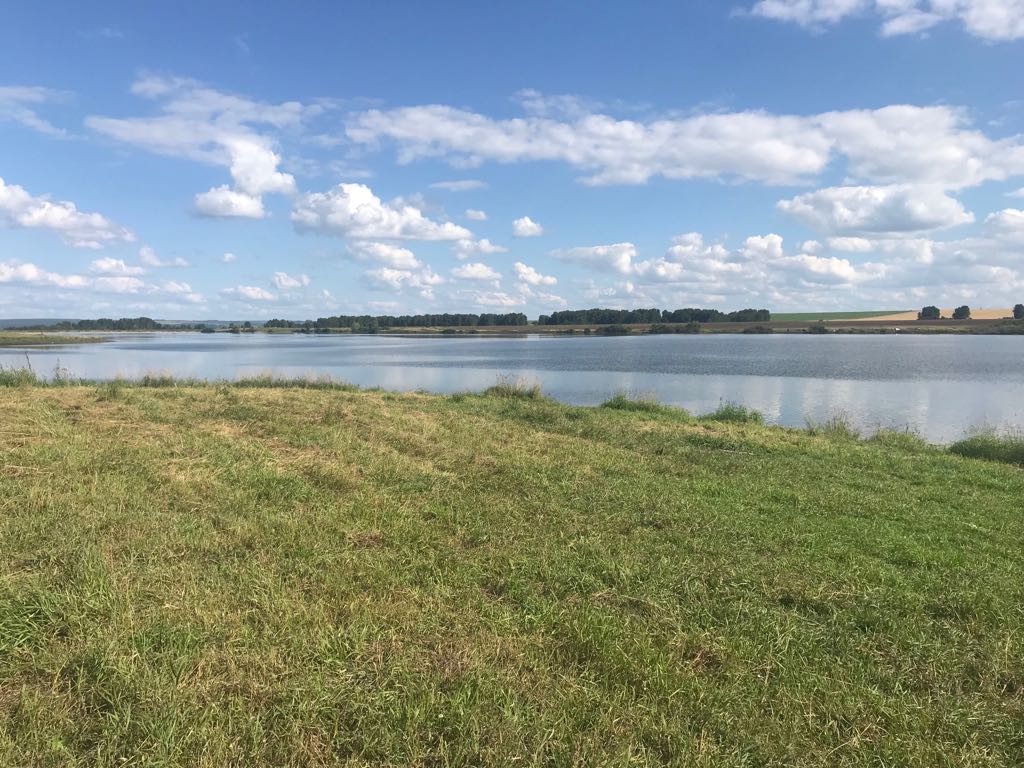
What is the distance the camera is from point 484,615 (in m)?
4.58

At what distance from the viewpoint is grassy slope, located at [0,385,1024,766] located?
3236 mm

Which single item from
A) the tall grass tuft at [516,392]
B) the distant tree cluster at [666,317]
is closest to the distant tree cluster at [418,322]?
the distant tree cluster at [666,317]

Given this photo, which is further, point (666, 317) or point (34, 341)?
point (666, 317)

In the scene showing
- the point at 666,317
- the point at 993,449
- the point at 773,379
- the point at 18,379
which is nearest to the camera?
the point at 993,449

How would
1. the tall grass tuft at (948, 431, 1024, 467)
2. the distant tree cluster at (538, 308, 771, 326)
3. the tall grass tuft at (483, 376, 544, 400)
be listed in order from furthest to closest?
the distant tree cluster at (538, 308, 771, 326) < the tall grass tuft at (483, 376, 544, 400) < the tall grass tuft at (948, 431, 1024, 467)

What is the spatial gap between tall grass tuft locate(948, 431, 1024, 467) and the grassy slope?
656 centimetres

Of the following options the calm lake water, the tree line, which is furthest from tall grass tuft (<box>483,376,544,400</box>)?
the tree line

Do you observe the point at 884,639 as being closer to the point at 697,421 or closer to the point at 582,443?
the point at 582,443

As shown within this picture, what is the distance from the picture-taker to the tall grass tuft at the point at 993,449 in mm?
14438

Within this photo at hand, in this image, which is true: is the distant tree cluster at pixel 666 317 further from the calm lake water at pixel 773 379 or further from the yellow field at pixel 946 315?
the calm lake water at pixel 773 379

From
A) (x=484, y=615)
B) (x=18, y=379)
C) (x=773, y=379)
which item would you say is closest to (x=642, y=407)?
(x=484, y=615)

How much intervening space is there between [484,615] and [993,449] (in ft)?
51.5

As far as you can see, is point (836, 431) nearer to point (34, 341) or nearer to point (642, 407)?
point (642, 407)

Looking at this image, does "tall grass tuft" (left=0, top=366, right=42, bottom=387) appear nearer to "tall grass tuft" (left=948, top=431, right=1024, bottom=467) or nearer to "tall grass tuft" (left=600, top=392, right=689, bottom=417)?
"tall grass tuft" (left=600, top=392, right=689, bottom=417)
